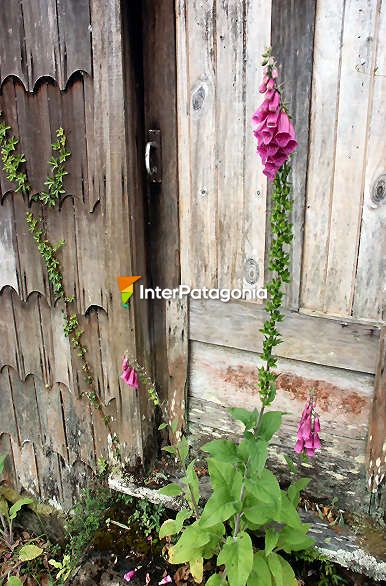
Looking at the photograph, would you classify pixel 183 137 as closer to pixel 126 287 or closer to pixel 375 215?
pixel 126 287

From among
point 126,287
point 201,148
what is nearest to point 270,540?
point 126,287

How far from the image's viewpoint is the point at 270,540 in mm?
2033

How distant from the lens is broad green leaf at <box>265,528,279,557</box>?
78.9 inches

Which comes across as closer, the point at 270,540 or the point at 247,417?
the point at 247,417

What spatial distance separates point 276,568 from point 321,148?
1663 mm

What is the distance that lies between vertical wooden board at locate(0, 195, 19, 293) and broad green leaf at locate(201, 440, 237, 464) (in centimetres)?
162

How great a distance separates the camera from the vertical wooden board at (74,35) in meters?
2.28

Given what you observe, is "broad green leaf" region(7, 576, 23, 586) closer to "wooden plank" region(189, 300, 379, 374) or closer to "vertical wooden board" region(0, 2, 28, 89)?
"wooden plank" region(189, 300, 379, 374)

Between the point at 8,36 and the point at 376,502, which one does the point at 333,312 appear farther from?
the point at 8,36

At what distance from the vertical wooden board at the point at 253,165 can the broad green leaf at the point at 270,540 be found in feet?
3.37

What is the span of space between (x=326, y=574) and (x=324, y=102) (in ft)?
6.47

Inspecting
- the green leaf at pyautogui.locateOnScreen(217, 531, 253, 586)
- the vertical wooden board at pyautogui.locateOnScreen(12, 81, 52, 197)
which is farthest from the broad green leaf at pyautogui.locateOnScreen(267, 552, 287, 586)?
the vertical wooden board at pyautogui.locateOnScreen(12, 81, 52, 197)

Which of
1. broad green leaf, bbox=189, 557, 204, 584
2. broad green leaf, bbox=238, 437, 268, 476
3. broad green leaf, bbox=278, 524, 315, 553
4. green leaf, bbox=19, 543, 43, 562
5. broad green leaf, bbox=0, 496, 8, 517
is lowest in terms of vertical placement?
green leaf, bbox=19, 543, 43, 562

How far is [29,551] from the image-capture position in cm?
322
